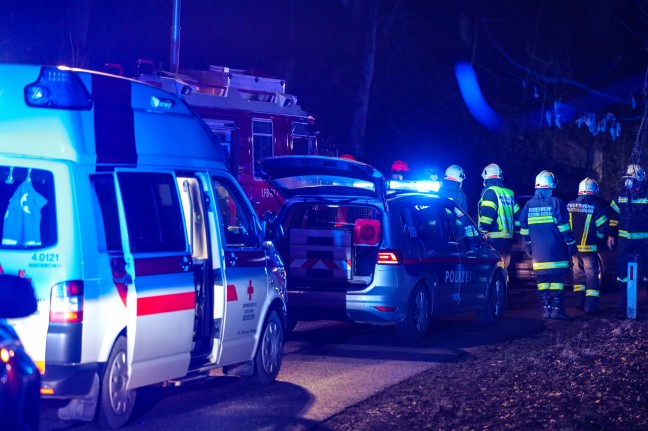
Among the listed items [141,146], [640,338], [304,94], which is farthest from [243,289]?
[304,94]

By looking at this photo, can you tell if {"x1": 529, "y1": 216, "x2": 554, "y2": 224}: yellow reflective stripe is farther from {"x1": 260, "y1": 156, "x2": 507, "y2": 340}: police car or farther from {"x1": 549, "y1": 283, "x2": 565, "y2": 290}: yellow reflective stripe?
{"x1": 260, "y1": 156, "x2": 507, "y2": 340}: police car

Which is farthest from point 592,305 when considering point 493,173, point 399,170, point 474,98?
point 474,98

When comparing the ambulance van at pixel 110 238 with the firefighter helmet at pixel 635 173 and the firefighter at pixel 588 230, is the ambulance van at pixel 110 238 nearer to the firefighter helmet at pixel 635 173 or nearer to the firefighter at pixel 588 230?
the firefighter at pixel 588 230

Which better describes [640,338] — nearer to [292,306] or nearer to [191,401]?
[292,306]

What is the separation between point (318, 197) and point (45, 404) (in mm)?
4422

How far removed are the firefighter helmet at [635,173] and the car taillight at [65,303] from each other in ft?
32.6

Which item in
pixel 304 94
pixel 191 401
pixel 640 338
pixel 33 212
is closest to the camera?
pixel 33 212

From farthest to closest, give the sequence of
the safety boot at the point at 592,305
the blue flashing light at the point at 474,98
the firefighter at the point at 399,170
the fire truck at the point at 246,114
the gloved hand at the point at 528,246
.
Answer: the blue flashing light at the point at 474,98 < the firefighter at the point at 399,170 < the fire truck at the point at 246,114 < the safety boot at the point at 592,305 < the gloved hand at the point at 528,246

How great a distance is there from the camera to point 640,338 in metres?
11.7

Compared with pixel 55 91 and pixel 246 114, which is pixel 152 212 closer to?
pixel 55 91

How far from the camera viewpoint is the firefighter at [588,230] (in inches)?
579

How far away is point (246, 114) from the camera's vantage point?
52.3ft

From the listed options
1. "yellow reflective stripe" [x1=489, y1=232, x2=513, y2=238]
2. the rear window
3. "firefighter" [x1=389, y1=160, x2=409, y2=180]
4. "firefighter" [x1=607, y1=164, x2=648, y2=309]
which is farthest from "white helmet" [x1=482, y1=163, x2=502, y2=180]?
the rear window

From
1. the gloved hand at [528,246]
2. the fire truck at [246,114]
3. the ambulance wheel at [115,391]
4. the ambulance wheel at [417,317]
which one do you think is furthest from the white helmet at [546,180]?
the ambulance wheel at [115,391]
